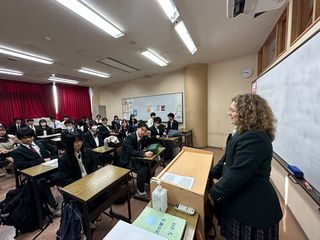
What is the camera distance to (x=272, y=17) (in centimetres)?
267

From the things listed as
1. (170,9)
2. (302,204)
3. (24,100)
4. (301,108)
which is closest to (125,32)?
(170,9)

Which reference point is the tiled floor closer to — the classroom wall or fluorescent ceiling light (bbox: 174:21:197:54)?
the classroom wall

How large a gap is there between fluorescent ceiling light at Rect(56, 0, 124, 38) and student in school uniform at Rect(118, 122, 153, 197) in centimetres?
186

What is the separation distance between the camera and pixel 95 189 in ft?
4.93

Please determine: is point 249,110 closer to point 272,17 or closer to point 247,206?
point 247,206

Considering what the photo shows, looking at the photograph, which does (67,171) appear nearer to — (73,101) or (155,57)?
(155,57)

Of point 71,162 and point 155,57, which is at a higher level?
point 155,57

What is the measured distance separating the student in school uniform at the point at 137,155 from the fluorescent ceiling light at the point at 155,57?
7.19 ft

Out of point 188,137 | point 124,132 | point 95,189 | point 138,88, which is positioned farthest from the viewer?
point 138,88

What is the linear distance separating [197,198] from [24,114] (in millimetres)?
8619

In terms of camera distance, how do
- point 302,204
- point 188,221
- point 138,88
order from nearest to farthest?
point 188,221 → point 302,204 → point 138,88

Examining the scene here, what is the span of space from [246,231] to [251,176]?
451 mm

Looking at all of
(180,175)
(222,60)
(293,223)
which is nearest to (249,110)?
(180,175)

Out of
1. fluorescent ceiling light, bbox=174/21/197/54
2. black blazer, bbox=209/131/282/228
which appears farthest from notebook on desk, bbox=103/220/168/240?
fluorescent ceiling light, bbox=174/21/197/54
